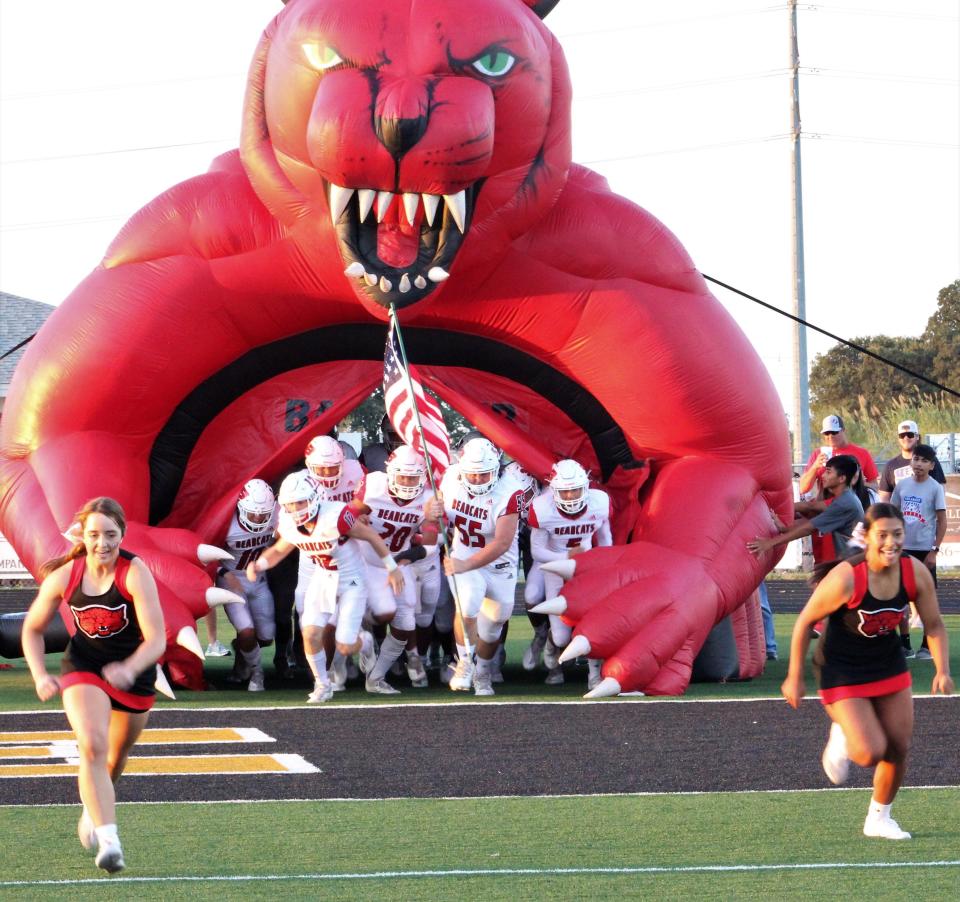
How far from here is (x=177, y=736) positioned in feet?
27.1

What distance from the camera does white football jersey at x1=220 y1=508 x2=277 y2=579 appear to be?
1009 cm

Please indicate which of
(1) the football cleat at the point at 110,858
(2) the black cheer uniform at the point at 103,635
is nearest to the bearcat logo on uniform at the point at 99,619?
(2) the black cheer uniform at the point at 103,635

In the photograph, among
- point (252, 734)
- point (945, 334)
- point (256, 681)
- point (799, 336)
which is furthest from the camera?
point (945, 334)

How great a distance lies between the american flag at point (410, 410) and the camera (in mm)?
9766

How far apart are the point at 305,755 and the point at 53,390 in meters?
3.31

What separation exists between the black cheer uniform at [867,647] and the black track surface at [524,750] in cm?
106

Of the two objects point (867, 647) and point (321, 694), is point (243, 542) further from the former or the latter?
point (867, 647)

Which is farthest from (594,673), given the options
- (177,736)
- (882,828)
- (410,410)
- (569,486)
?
(882,828)

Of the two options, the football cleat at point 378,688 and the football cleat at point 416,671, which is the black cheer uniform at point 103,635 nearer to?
the football cleat at point 378,688

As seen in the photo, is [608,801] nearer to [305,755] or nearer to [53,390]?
[305,755]

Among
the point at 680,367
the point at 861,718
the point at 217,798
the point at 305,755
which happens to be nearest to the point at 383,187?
the point at 680,367

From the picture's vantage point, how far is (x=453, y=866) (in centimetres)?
523

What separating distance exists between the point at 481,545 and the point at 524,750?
2.38 metres

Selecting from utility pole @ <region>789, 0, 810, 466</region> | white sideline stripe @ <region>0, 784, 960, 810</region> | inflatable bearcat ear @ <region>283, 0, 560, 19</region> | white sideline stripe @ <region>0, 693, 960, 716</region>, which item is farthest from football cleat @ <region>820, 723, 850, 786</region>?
utility pole @ <region>789, 0, 810, 466</region>
